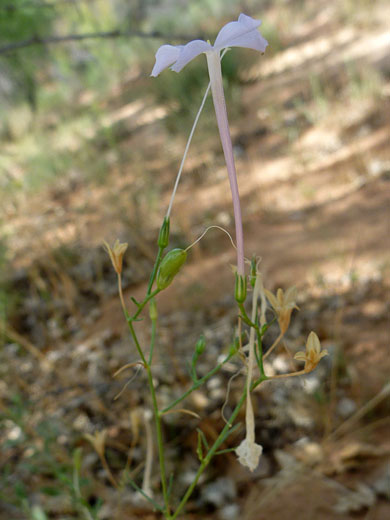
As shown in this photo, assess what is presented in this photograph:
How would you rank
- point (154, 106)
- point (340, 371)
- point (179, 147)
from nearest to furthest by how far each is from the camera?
point (340, 371)
point (179, 147)
point (154, 106)

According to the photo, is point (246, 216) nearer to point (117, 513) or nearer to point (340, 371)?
point (340, 371)

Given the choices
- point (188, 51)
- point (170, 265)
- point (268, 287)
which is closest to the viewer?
point (188, 51)

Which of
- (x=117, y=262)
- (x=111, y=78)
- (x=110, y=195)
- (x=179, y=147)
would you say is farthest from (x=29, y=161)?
(x=117, y=262)

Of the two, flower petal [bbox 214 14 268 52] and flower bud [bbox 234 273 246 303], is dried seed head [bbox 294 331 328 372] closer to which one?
flower bud [bbox 234 273 246 303]

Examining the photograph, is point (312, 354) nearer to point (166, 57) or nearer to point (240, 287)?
point (240, 287)

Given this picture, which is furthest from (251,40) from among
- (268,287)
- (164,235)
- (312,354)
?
(268,287)

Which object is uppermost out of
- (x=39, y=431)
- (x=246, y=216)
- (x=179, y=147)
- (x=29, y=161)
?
(x=29, y=161)
